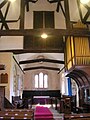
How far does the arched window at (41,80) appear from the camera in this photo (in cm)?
2245

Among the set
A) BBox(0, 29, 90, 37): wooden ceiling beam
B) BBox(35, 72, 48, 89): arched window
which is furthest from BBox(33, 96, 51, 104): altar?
BBox(0, 29, 90, 37): wooden ceiling beam

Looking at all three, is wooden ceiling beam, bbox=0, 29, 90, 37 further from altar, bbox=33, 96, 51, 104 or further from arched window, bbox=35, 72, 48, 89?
arched window, bbox=35, 72, 48, 89

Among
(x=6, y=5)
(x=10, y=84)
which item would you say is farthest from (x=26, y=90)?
(x=6, y=5)

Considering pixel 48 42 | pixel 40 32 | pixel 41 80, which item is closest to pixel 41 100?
pixel 41 80

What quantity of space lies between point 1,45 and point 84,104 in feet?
16.4

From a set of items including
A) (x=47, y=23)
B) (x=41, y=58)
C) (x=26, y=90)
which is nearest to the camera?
(x=47, y=23)

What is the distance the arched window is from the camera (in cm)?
2245

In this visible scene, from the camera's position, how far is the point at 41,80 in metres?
22.5

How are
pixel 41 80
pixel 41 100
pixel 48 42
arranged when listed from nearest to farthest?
pixel 48 42
pixel 41 100
pixel 41 80

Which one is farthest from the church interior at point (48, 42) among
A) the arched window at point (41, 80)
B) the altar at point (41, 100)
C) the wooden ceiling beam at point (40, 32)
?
the arched window at point (41, 80)

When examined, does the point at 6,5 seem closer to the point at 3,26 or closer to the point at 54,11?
the point at 3,26

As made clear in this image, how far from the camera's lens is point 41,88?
73.1 feet

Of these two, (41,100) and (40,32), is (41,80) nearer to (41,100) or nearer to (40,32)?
(41,100)

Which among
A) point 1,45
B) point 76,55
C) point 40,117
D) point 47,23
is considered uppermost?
point 47,23
